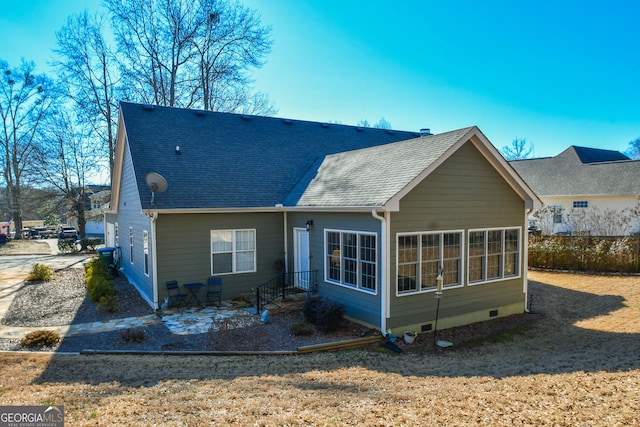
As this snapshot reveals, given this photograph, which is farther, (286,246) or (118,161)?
(118,161)

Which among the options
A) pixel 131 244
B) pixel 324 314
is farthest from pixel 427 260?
pixel 131 244

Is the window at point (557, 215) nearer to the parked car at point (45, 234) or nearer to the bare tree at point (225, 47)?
the bare tree at point (225, 47)

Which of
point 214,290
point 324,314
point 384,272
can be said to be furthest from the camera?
point 214,290

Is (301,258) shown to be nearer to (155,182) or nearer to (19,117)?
(155,182)

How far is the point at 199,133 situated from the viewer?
15578 mm

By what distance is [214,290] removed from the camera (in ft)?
41.6

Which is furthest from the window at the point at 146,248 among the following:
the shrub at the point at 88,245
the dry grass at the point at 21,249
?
the dry grass at the point at 21,249

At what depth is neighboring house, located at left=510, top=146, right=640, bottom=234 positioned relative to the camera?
2497 cm

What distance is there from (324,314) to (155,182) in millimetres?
6206

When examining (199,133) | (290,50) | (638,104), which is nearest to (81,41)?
(290,50)

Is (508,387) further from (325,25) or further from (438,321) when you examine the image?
(325,25)

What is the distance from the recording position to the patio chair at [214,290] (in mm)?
12531

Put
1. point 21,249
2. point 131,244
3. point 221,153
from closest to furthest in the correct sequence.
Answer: point 221,153 → point 131,244 → point 21,249

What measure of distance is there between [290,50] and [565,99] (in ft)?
67.0
